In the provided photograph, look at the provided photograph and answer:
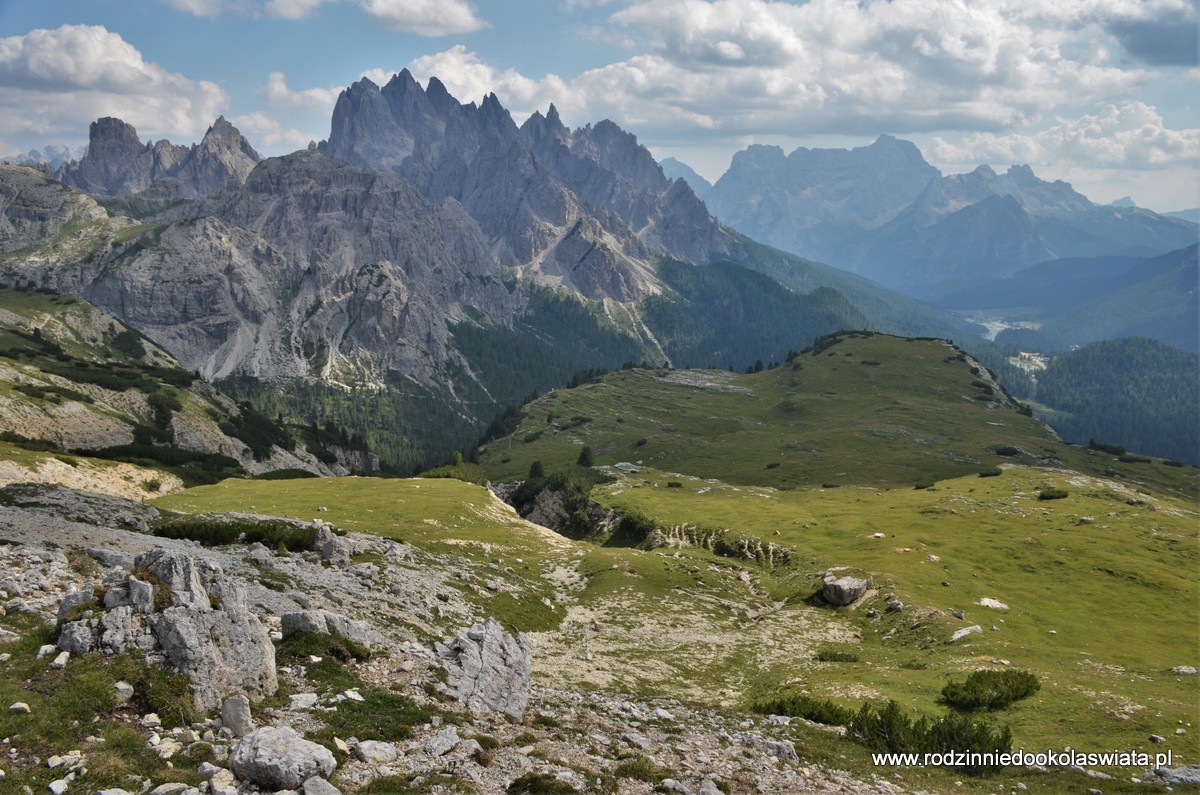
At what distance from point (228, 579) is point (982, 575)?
285 ft

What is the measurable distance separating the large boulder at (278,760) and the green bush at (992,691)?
4071cm

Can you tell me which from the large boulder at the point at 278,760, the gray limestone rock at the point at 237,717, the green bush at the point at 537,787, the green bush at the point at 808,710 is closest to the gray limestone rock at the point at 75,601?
the gray limestone rock at the point at 237,717

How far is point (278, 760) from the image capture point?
1991 cm

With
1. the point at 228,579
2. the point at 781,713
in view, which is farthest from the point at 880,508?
the point at 228,579

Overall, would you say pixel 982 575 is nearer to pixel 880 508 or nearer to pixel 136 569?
pixel 880 508

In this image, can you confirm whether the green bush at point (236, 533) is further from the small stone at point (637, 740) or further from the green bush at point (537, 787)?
the green bush at point (537, 787)

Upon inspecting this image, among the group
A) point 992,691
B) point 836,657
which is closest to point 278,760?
point 992,691

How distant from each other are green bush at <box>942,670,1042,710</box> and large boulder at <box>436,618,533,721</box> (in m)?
29.5

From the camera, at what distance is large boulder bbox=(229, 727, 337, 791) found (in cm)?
1969

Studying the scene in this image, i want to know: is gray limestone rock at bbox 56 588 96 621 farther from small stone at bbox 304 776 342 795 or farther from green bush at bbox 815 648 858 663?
green bush at bbox 815 648 858 663

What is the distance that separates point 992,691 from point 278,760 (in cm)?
4382

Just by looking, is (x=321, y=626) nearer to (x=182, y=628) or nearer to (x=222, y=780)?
(x=182, y=628)

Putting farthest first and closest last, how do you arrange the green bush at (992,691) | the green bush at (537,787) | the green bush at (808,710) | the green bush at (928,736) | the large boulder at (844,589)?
the large boulder at (844,589) < the green bush at (992,691) < the green bush at (808,710) < the green bush at (928,736) < the green bush at (537,787)

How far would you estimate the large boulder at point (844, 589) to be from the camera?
77125 mm
